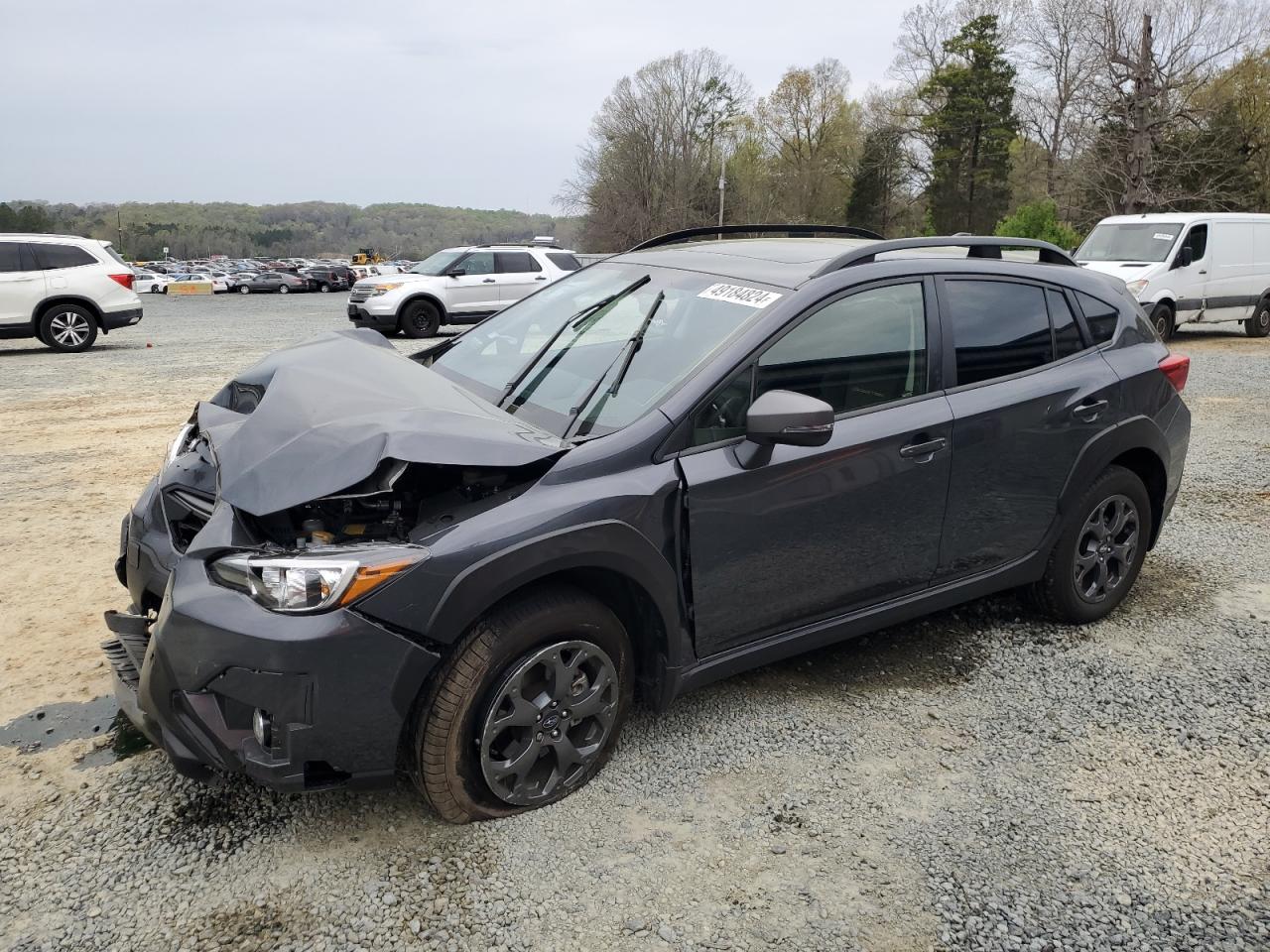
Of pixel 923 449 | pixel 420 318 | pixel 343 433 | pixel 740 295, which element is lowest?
pixel 420 318

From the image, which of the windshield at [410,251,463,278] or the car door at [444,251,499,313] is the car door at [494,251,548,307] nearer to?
the car door at [444,251,499,313]

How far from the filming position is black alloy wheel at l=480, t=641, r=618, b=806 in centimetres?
265

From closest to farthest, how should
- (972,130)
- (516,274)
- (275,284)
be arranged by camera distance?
(516,274) → (275,284) → (972,130)

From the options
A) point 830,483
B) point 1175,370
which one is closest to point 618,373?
point 830,483

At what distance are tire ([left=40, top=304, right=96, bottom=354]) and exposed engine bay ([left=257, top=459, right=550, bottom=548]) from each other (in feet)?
45.7

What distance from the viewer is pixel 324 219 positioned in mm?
153000

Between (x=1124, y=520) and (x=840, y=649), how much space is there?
55.9 inches

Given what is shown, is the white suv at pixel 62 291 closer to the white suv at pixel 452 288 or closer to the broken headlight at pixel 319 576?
the white suv at pixel 452 288

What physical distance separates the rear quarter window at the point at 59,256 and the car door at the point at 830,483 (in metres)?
14.4

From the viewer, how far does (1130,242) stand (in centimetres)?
1433

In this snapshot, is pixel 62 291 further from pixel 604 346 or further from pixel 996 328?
pixel 996 328

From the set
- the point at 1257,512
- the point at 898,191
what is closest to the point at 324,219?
the point at 898,191

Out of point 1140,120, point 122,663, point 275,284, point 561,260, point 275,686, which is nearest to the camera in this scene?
point 275,686

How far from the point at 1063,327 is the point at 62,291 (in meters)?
14.6
